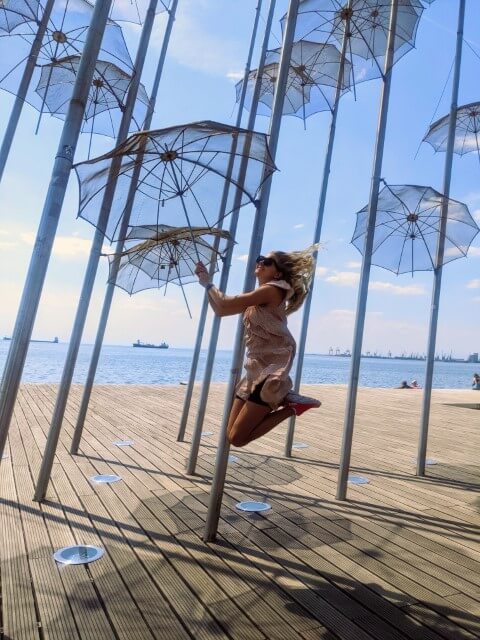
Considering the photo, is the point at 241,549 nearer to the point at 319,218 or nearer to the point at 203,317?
the point at 203,317

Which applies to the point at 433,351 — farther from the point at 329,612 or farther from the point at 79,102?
the point at 79,102

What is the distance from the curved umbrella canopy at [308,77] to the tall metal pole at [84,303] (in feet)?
10.6

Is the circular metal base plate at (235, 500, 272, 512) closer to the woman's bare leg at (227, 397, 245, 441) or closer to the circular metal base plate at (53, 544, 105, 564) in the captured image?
the woman's bare leg at (227, 397, 245, 441)

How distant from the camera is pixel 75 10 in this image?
662cm

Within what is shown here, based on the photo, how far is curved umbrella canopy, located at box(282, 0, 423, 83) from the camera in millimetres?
6609

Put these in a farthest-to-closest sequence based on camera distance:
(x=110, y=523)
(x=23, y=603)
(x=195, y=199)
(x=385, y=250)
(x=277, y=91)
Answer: (x=385, y=250) < (x=195, y=199) < (x=277, y=91) < (x=110, y=523) < (x=23, y=603)

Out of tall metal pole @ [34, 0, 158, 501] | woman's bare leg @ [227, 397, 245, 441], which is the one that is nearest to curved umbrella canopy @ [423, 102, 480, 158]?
tall metal pole @ [34, 0, 158, 501]

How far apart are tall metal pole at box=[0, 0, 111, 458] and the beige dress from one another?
167 cm

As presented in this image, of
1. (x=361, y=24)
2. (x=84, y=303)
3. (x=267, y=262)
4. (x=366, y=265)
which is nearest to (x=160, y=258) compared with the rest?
(x=84, y=303)

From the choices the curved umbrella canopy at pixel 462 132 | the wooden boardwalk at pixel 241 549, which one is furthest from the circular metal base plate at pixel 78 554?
the curved umbrella canopy at pixel 462 132

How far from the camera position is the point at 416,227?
6.54 meters

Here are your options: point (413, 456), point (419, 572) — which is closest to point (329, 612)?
point (419, 572)

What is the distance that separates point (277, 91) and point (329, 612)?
444 centimetres

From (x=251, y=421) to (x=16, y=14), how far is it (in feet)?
23.0
